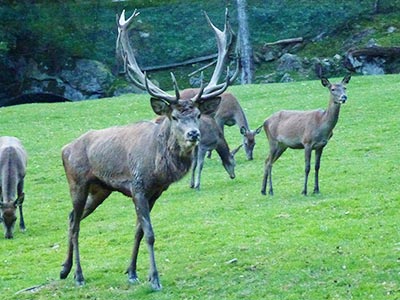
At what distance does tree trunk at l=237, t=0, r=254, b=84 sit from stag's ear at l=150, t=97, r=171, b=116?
1167 inches

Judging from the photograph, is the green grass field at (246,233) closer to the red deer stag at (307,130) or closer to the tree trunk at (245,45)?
the red deer stag at (307,130)

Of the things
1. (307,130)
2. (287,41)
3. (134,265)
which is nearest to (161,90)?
(134,265)

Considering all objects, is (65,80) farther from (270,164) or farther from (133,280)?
(133,280)

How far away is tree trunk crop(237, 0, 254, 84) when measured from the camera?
131ft

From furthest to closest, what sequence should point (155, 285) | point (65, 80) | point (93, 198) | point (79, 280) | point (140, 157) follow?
point (65, 80) → point (93, 198) → point (79, 280) → point (140, 157) → point (155, 285)

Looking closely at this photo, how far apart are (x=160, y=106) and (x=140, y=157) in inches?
25.3

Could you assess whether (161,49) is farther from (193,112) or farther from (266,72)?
(193,112)

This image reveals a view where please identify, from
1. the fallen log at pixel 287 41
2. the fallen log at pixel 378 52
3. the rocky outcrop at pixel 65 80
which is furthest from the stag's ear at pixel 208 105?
the fallen log at pixel 287 41

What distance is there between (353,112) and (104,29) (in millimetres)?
23329

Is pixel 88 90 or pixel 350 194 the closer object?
pixel 350 194

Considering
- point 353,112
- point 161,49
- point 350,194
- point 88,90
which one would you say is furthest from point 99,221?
point 161,49

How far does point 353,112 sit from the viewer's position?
2492 centimetres

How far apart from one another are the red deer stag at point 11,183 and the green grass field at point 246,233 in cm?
35

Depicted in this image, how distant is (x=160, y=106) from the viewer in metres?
10.3
